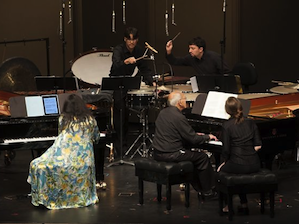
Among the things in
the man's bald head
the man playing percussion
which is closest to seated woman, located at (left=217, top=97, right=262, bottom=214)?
the man's bald head

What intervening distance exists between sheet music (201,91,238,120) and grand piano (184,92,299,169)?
0.06 metres

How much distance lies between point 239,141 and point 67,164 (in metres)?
1.87

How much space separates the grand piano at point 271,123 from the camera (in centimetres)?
777

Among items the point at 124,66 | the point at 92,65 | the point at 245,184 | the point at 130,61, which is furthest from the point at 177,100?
the point at 92,65

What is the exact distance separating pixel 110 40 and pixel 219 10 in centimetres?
218

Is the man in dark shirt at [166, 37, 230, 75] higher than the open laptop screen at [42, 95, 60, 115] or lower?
higher

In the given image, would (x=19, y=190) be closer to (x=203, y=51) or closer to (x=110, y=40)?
(x=203, y=51)

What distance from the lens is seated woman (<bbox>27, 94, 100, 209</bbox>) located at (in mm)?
7762

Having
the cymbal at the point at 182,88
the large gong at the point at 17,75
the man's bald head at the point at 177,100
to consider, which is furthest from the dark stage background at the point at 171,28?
the man's bald head at the point at 177,100

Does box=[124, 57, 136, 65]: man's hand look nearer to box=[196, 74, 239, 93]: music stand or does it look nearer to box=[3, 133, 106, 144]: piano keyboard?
box=[196, 74, 239, 93]: music stand

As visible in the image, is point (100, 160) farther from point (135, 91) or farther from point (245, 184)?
point (245, 184)

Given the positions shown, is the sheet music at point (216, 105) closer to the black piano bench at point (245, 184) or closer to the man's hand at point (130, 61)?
the black piano bench at point (245, 184)

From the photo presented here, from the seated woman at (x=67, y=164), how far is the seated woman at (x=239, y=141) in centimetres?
153

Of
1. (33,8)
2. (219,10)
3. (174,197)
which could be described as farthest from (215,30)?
(174,197)
